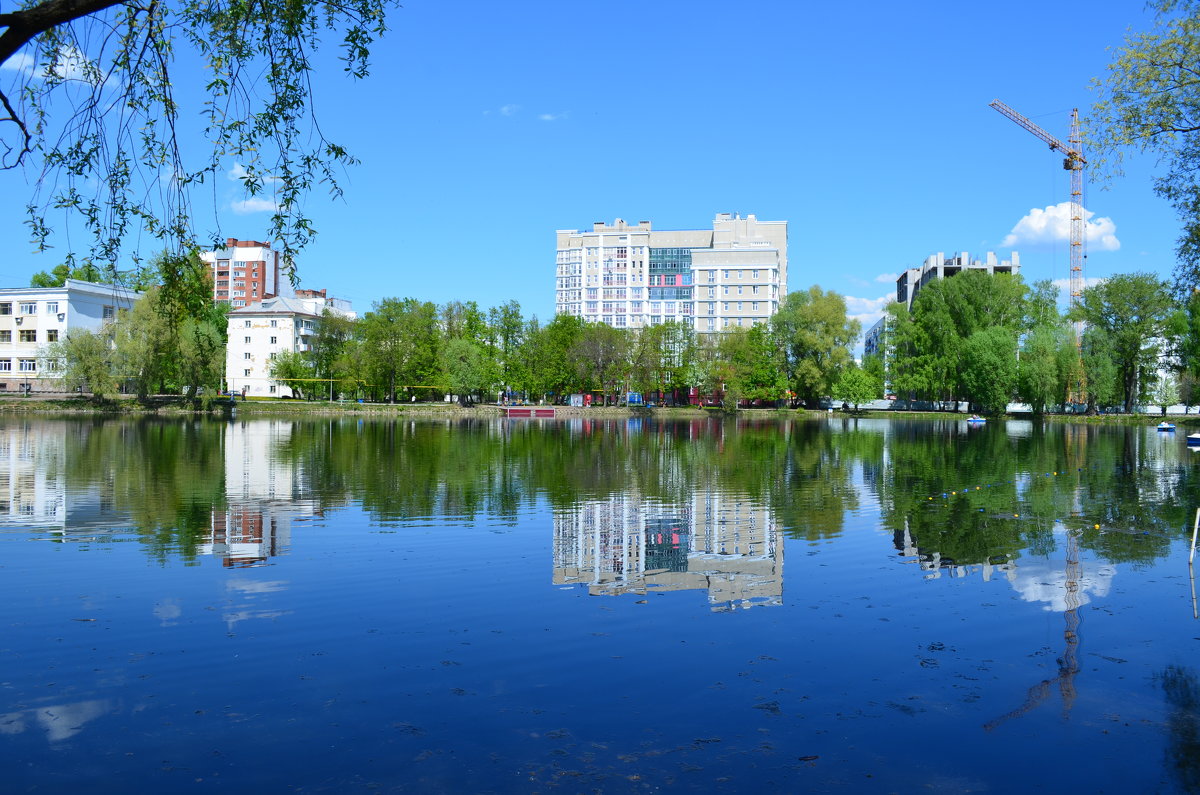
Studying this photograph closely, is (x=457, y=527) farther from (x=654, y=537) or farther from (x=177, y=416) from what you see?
(x=177, y=416)

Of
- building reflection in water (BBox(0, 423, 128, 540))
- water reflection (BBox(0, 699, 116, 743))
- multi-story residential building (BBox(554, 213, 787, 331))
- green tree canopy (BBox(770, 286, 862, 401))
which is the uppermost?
multi-story residential building (BBox(554, 213, 787, 331))

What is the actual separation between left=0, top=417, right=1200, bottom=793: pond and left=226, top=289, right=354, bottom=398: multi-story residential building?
110 m

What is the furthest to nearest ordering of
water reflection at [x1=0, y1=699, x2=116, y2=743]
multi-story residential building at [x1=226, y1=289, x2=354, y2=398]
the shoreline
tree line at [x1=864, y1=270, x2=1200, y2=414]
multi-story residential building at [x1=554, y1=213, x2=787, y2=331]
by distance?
1. multi-story residential building at [x1=554, y1=213, x2=787, y2=331]
2. multi-story residential building at [x1=226, y1=289, x2=354, y2=398]
3. tree line at [x1=864, y1=270, x2=1200, y2=414]
4. the shoreline
5. water reflection at [x1=0, y1=699, x2=116, y2=743]

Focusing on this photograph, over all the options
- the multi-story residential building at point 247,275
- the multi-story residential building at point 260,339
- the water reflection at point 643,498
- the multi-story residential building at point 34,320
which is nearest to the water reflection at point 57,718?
the water reflection at point 643,498

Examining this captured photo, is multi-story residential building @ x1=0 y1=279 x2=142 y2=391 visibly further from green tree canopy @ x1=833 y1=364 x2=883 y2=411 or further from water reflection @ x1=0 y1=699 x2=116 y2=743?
water reflection @ x1=0 y1=699 x2=116 y2=743

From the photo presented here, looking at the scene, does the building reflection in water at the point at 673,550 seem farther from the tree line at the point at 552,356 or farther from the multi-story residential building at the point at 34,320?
the multi-story residential building at the point at 34,320

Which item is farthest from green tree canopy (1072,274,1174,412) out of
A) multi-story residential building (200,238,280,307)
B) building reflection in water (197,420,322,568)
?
multi-story residential building (200,238,280,307)

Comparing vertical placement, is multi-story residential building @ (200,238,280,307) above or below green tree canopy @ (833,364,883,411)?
above

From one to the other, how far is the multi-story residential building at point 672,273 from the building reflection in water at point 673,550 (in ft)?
417

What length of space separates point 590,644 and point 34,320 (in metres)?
107

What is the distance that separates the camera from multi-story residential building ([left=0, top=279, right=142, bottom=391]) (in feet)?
312

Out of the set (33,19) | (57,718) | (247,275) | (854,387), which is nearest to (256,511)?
(57,718)

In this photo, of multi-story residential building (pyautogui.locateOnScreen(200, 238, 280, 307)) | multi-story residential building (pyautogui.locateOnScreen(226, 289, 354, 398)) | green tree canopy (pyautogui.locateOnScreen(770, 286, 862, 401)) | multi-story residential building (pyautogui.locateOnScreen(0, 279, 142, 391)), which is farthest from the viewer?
multi-story residential building (pyautogui.locateOnScreen(200, 238, 280, 307))

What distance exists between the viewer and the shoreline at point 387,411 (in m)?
78.2
